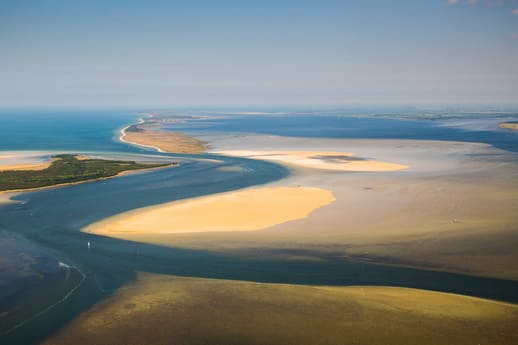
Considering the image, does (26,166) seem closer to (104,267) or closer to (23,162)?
(23,162)

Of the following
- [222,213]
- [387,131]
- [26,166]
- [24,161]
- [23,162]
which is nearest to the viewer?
[222,213]

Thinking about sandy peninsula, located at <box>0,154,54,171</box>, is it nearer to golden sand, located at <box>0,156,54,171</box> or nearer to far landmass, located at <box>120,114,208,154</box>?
golden sand, located at <box>0,156,54,171</box>

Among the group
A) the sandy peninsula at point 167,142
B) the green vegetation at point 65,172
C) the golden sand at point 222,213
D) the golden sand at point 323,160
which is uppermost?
the sandy peninsula at point 167,142

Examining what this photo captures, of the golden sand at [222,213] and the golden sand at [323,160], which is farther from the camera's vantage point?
the golden sand at [323,160]

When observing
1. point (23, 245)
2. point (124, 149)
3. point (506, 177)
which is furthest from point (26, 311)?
point (124, 149)

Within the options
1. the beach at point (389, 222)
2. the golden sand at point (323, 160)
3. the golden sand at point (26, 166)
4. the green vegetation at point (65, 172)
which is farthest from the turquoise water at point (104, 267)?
the golden sand at point (323, 160)

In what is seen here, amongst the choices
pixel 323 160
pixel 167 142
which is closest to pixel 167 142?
pixel 167 142

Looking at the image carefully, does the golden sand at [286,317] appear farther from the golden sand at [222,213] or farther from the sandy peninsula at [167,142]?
the sandy peninsula at [167,142]
